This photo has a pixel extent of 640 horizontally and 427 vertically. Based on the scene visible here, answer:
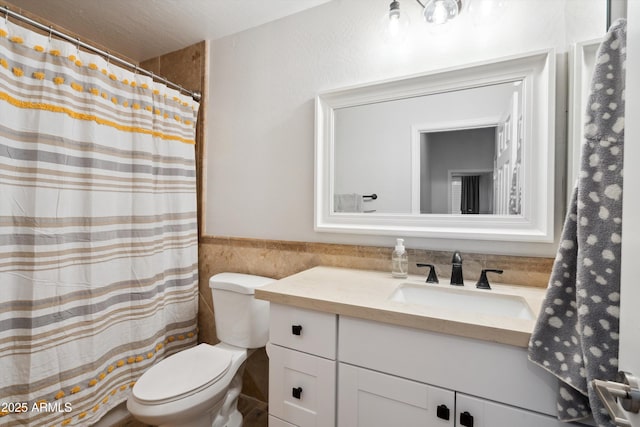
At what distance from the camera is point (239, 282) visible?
5.10 ft

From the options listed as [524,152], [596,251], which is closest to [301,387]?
[596,251]

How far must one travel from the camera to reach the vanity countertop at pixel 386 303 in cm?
79

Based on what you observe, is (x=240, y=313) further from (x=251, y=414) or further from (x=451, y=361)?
(x=451, y=361)

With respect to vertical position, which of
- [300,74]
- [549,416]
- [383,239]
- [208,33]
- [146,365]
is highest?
[208,33]

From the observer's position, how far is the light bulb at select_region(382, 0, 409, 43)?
1.29m

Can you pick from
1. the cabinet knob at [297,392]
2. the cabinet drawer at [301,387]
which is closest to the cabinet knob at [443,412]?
the cabinet drawer at [301,387]

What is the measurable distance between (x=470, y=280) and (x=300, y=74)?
1.38m

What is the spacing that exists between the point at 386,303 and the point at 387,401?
11.6 inches

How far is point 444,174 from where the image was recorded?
4.36 ft

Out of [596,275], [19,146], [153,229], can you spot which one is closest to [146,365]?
[153,229]

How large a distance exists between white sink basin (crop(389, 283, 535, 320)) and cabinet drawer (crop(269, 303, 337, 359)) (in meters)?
0.26

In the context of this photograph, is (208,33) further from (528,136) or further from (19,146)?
(528,136)

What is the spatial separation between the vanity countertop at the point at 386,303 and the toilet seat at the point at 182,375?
0.48 m

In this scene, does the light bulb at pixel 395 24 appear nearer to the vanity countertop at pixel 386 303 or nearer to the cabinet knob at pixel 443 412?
the vanity countertop at pixel 386 303
